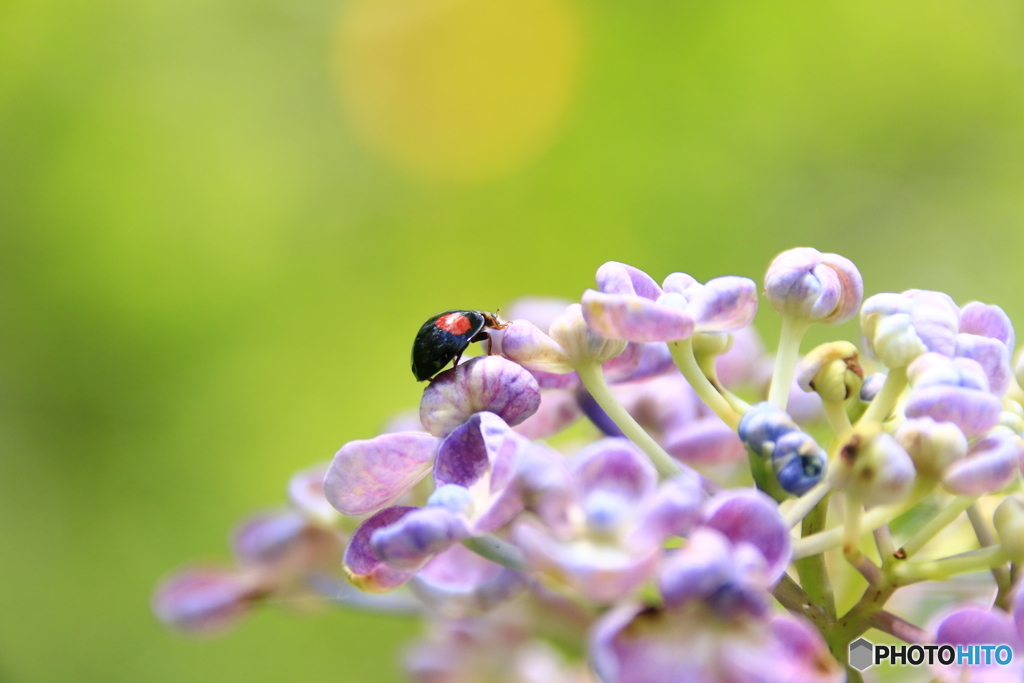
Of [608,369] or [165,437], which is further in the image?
[165,437]

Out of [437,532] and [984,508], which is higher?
[984,508]

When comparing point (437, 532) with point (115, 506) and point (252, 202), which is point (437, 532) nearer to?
point (115, 506)

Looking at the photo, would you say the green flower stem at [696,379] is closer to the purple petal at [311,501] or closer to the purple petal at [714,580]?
the purple petal at [714,580]

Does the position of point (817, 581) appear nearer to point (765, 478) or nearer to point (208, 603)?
point (765, 478)

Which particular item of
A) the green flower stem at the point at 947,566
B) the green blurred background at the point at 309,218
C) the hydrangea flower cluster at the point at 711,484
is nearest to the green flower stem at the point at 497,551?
the hydrangea flower cluster at the point at 711,484

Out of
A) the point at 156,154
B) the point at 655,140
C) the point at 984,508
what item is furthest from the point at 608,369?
the point at 156,154

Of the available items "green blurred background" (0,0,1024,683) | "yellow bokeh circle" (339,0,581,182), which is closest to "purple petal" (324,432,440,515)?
"green blurred background" (0,0,1024,683)
